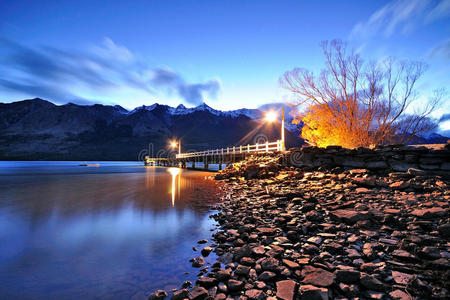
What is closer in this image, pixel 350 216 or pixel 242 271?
Result: pixel 242 271

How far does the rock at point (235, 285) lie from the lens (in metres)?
2.84

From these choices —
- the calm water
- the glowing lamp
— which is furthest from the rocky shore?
the glowing lamp

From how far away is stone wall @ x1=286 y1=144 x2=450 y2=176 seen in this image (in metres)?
7.68

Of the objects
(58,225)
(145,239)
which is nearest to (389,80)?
(145,239)

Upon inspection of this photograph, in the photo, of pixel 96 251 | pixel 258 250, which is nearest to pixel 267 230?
pixel 258 250

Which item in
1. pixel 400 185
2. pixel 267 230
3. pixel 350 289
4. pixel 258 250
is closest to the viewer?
pixel 350 289

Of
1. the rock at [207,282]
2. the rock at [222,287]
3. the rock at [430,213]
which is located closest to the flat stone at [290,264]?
the rock at [222,287]

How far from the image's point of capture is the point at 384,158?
29.6ft

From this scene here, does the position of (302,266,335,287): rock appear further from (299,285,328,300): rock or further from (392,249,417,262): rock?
(392,249,417,262): rock

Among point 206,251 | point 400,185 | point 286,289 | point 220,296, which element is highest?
point 400,185

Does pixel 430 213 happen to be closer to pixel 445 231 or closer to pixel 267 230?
pixel 445 231

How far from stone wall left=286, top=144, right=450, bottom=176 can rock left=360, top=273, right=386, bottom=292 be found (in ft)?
23.2

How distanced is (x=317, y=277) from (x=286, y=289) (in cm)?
52

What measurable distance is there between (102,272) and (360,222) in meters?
A: 5.27
